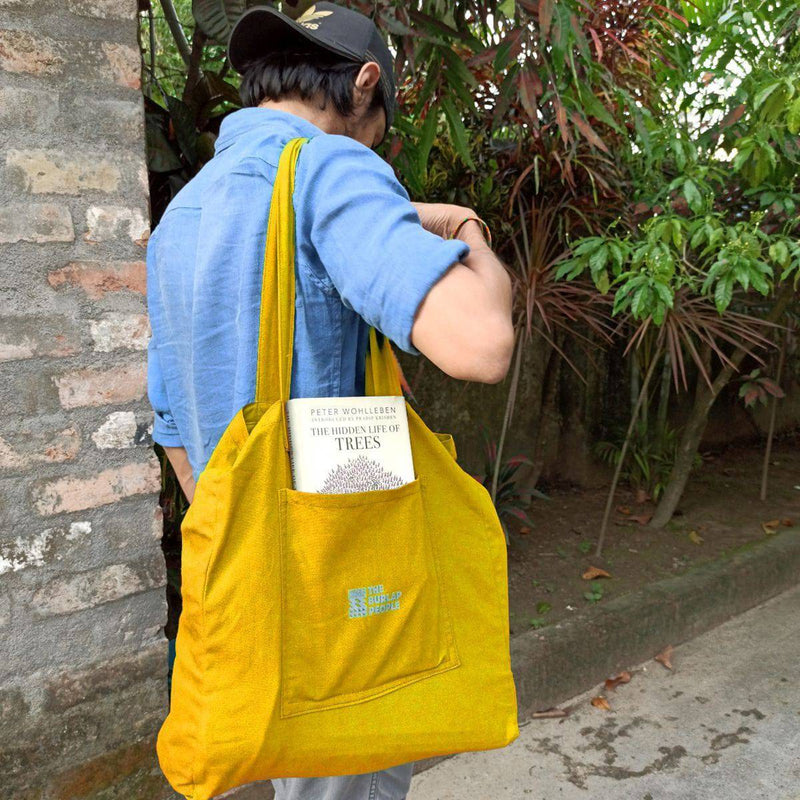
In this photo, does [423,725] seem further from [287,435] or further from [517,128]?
[517,128]

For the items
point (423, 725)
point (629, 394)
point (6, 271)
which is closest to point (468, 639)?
point (423, 725)

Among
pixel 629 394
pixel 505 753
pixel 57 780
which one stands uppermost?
pixel 629 394

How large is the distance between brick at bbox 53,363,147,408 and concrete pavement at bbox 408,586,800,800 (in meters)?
1.40

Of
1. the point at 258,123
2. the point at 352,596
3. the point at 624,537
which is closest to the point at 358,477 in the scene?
the point at 352,596

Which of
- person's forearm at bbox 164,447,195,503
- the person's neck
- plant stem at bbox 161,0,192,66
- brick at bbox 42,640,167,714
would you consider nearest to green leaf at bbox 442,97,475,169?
plant stem at bbox 161,0,192,66

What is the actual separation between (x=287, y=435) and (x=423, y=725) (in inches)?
16.9

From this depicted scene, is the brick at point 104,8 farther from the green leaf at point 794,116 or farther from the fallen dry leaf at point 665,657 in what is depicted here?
the fallen dry leaf at point 665,657

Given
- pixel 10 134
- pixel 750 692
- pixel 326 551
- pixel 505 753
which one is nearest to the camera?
pixel 326 551

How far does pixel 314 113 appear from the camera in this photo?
1208 mm

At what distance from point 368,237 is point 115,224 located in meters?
1.22

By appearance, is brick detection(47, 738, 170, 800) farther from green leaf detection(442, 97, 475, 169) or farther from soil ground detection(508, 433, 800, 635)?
green leaf detection(442, 97, 475, 169)

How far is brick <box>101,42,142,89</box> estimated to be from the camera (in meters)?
1.92

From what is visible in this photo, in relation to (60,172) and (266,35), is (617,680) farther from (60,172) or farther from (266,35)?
(266,35)

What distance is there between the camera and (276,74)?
3.99 feet
